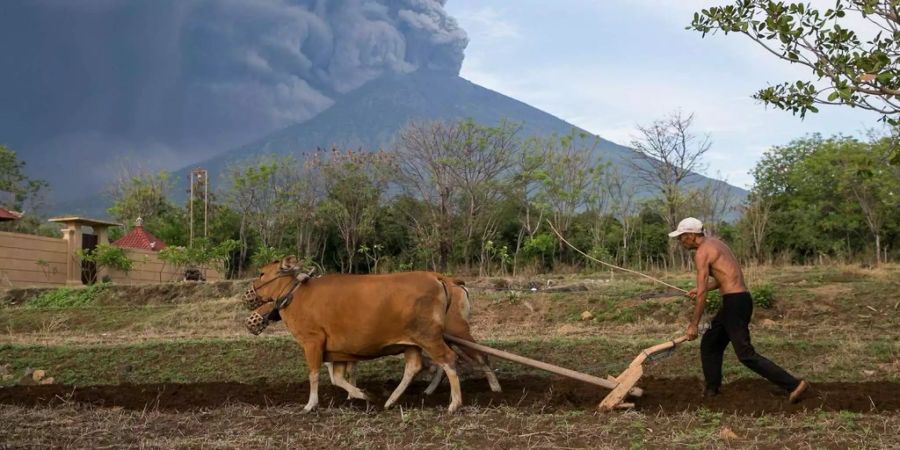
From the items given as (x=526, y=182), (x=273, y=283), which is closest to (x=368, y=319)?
(x=273, y=283)

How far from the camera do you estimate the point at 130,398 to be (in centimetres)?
946

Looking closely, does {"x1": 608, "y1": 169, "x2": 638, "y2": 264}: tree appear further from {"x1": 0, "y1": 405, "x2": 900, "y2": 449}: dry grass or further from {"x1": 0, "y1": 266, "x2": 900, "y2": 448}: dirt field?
{"x1": 0, "y1": 405, "x2": 900, "y2": 449}: dry grass

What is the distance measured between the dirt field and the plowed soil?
0.03 meters

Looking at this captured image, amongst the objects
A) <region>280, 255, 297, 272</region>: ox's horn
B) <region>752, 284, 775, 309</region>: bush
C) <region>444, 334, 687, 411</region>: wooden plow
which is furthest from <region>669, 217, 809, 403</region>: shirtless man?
<region>752, 284, 775, 309</region>: bush

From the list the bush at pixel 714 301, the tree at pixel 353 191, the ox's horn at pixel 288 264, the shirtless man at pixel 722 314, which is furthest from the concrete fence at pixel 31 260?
the shirtless man at pixel 722 314

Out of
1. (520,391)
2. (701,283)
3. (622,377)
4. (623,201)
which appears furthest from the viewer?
(623,201)

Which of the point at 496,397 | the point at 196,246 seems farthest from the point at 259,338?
the point at 196,246

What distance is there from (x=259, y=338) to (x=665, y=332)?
21.1 feet

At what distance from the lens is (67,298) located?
2391cm

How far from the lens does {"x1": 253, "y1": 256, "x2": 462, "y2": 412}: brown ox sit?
8578 mm

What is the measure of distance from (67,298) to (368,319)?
18.0m

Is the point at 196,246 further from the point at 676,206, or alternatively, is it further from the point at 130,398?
the point at 130,398

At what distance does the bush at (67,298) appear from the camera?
23.5 m

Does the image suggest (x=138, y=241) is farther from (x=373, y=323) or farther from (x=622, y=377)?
(x=622, y=377)
